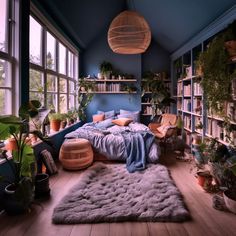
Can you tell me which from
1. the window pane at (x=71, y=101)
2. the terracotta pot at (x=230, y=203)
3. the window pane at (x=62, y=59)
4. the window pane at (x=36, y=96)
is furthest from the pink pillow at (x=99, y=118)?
the terracotta pot at (x=230, y=203)

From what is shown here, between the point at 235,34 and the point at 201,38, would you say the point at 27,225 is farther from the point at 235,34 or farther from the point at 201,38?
the point at 201,38

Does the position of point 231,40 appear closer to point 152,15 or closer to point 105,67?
point 152,15

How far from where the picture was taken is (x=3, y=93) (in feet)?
9.43

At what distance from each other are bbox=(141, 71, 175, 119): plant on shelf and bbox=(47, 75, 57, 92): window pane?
279 centimetres

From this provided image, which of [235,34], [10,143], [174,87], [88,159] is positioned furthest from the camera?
[174,87]

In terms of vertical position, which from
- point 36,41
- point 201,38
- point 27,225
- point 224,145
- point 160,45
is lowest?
point 27,225

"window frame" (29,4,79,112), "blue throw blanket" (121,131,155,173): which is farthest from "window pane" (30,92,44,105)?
"blue throw blanket" (121,131,155,173)

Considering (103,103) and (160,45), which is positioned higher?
(160,45)

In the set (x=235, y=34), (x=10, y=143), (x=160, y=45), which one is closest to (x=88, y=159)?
(x=10, y=143)

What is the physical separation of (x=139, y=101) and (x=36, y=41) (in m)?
3.77

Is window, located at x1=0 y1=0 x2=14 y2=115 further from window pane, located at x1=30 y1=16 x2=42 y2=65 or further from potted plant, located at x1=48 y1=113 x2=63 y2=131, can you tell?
potted plant, located at x1=48 y1=113 x2=63 y2=131

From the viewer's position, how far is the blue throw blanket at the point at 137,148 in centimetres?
394

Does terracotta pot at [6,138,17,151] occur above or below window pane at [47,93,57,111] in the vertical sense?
below

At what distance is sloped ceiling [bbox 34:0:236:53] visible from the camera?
381 centimetres
